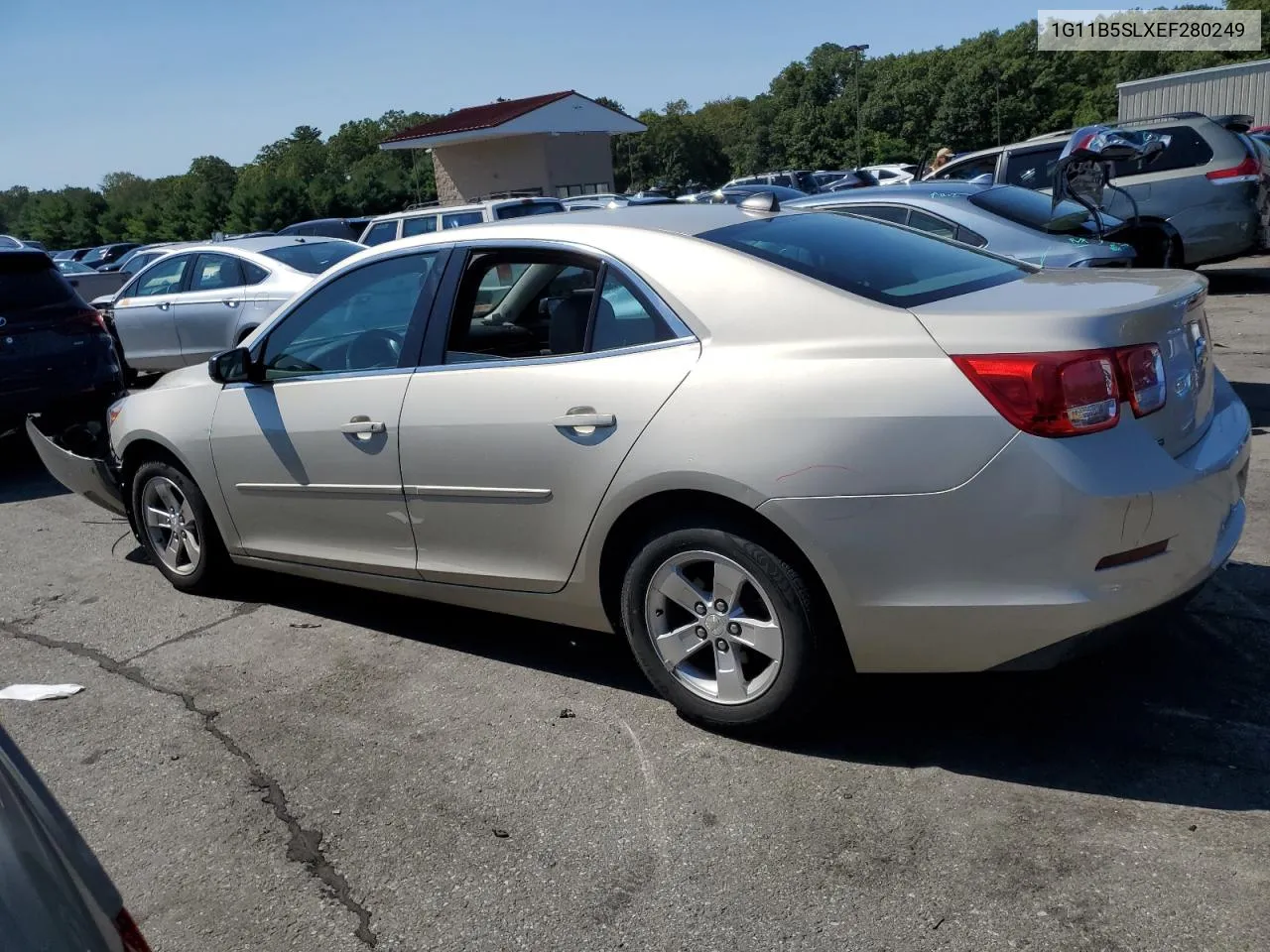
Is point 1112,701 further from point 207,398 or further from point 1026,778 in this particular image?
point 207,398

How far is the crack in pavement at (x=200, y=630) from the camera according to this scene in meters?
4.83

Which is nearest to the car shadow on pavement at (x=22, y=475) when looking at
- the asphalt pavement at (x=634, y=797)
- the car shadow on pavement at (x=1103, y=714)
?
the asphalt pavement at (x=634, y=797)

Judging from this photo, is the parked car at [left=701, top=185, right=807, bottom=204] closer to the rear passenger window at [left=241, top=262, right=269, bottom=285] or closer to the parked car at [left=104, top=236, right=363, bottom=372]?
the parked car at [left=104, top=236, right=363, bottom=372]

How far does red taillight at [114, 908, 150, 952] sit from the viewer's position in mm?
1575

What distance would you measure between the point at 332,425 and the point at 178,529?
1481 millimetres

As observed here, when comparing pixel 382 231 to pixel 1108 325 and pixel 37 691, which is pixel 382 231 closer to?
pixel 37 691

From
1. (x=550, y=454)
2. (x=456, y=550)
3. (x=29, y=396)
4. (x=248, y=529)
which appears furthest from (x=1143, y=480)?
(x=29, y=396)

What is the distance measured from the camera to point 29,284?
8422mm

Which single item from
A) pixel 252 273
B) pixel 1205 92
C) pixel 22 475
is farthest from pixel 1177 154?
pixel 1205 92

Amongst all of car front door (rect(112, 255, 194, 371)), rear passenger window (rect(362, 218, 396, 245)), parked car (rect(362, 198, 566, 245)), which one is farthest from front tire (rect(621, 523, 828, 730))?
rear passenger window (rect(362, 218, 396, 245))

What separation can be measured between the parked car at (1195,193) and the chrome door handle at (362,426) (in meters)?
9.41

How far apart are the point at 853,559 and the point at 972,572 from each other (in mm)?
319

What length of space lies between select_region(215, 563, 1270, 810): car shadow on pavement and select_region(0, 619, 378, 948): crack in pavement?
Answer: 1.10 metres

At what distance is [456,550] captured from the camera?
413 centimetres
